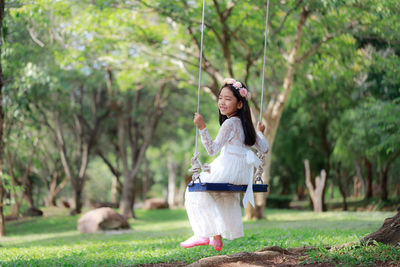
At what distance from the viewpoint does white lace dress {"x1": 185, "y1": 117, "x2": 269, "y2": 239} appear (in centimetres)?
447

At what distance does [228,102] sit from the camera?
183 inches

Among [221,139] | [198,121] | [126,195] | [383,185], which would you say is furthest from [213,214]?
[383,185]

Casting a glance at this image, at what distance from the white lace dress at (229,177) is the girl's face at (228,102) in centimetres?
11

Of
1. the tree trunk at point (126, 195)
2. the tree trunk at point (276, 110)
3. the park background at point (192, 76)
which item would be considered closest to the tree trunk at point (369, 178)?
the park background at point (192, 76)

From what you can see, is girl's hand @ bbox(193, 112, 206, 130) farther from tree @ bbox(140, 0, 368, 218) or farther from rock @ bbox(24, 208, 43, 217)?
rock @ bbox(24, 208, 43, 217)

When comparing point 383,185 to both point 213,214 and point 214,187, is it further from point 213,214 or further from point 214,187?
point 214,187

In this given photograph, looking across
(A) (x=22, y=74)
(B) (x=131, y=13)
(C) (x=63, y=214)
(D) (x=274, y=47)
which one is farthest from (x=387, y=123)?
(C) (x=63, y=214)

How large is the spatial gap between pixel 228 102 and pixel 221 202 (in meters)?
1.01

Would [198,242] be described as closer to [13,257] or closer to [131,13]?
[13,257]

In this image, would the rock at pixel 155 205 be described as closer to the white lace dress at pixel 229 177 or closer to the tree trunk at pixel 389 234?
the tree trunk at pixel 389 234

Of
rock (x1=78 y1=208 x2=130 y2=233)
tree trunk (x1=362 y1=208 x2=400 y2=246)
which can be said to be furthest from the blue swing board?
rock (x1=78 y1=208 x2=130 y2=233)

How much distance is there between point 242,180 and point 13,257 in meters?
4.16

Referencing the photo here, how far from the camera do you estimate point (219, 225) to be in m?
4.58

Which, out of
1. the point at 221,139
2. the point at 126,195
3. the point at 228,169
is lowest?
the point at 126,195
